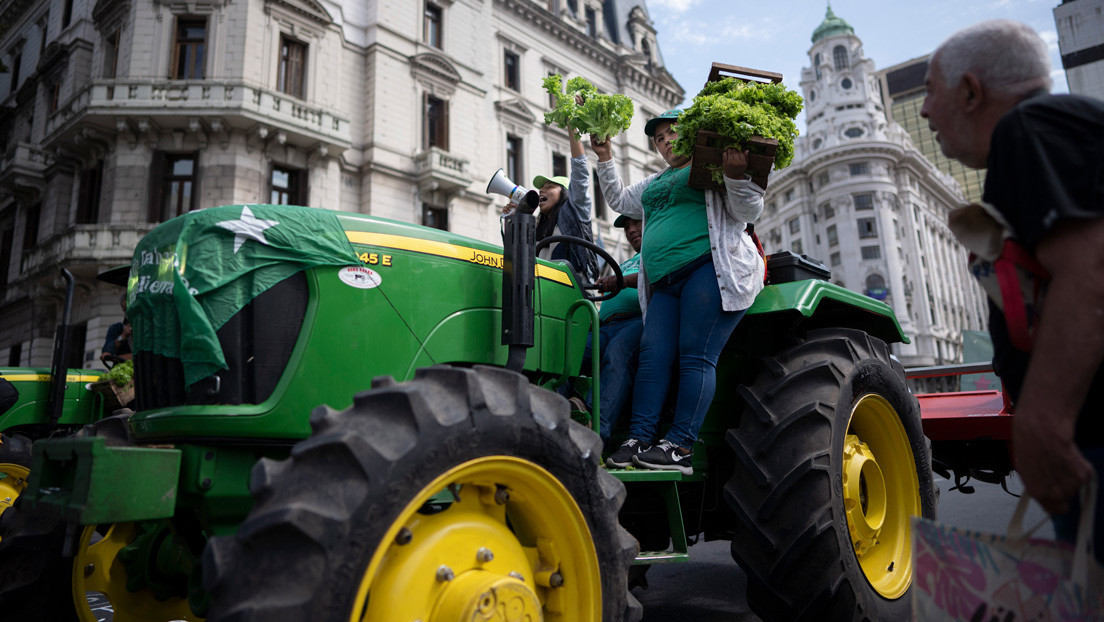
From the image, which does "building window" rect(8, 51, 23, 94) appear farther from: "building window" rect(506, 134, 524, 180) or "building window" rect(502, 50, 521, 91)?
"building window" rect(506, 134, 524, 180)

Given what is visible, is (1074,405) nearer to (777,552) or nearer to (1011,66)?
(1011,66)

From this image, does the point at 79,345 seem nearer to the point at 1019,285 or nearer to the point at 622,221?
the point at 622,221

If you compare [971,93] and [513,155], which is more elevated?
[513,155]

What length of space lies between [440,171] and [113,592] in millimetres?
20009

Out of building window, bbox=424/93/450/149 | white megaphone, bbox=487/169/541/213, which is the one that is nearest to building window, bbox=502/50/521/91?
building window, bbox=424/93/450/149

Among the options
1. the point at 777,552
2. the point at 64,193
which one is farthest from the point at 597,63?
the point at 777,552

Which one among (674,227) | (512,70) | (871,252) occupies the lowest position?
(674,227)

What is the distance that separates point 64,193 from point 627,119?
24314 millimetres

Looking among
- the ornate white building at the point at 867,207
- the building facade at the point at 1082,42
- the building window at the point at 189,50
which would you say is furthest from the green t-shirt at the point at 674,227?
the ornate white building at the point at 867,207

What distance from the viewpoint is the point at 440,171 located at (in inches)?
866

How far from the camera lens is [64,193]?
2166 centimetres

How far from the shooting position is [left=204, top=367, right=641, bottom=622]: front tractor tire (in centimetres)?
158

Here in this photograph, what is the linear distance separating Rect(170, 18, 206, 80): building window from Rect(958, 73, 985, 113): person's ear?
21.6 meters

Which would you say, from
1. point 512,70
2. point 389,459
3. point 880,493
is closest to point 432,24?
point 512,70
